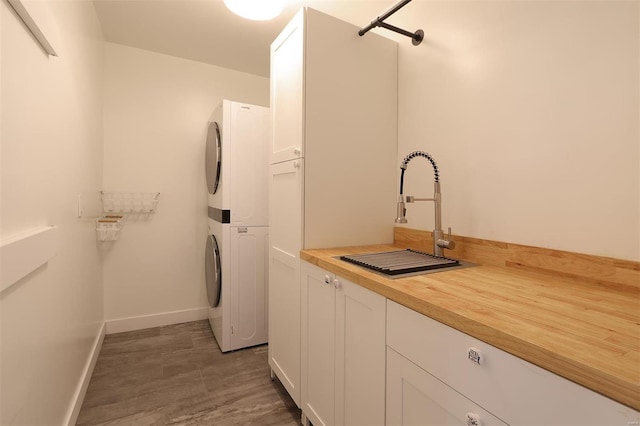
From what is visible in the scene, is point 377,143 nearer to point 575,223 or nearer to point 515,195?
point 515,195

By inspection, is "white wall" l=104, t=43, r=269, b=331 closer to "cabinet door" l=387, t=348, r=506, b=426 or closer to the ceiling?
the ceiling

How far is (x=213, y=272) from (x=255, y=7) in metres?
1.90

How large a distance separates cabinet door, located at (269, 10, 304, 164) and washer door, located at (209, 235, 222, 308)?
101cm

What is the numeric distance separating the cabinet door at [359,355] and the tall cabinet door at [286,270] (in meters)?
0.41

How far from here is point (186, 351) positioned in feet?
7.82

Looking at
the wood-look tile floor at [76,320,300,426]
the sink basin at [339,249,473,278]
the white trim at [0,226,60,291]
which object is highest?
the white trim at [0,226,60,291]

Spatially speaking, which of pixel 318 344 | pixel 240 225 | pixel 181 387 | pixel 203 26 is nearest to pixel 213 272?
pixel 240 225

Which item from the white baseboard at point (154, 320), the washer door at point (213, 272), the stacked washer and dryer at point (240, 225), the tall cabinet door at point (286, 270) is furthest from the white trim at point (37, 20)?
the white baseboard at point (154, 320)

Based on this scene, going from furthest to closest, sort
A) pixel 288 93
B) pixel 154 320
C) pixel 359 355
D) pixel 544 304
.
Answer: pixel 154 320 → pixel 288 93 → pixel 359 355 → pixel 544 304

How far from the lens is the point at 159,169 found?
9.34 feet

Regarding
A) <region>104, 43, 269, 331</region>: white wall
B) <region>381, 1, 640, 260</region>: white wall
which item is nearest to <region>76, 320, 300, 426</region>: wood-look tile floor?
<region>104, 43, 269, 331</region>: white wall

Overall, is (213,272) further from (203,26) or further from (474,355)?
(474,355)

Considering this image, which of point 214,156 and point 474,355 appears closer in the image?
point 474,355

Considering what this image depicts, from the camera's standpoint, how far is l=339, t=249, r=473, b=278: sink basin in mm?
1103
